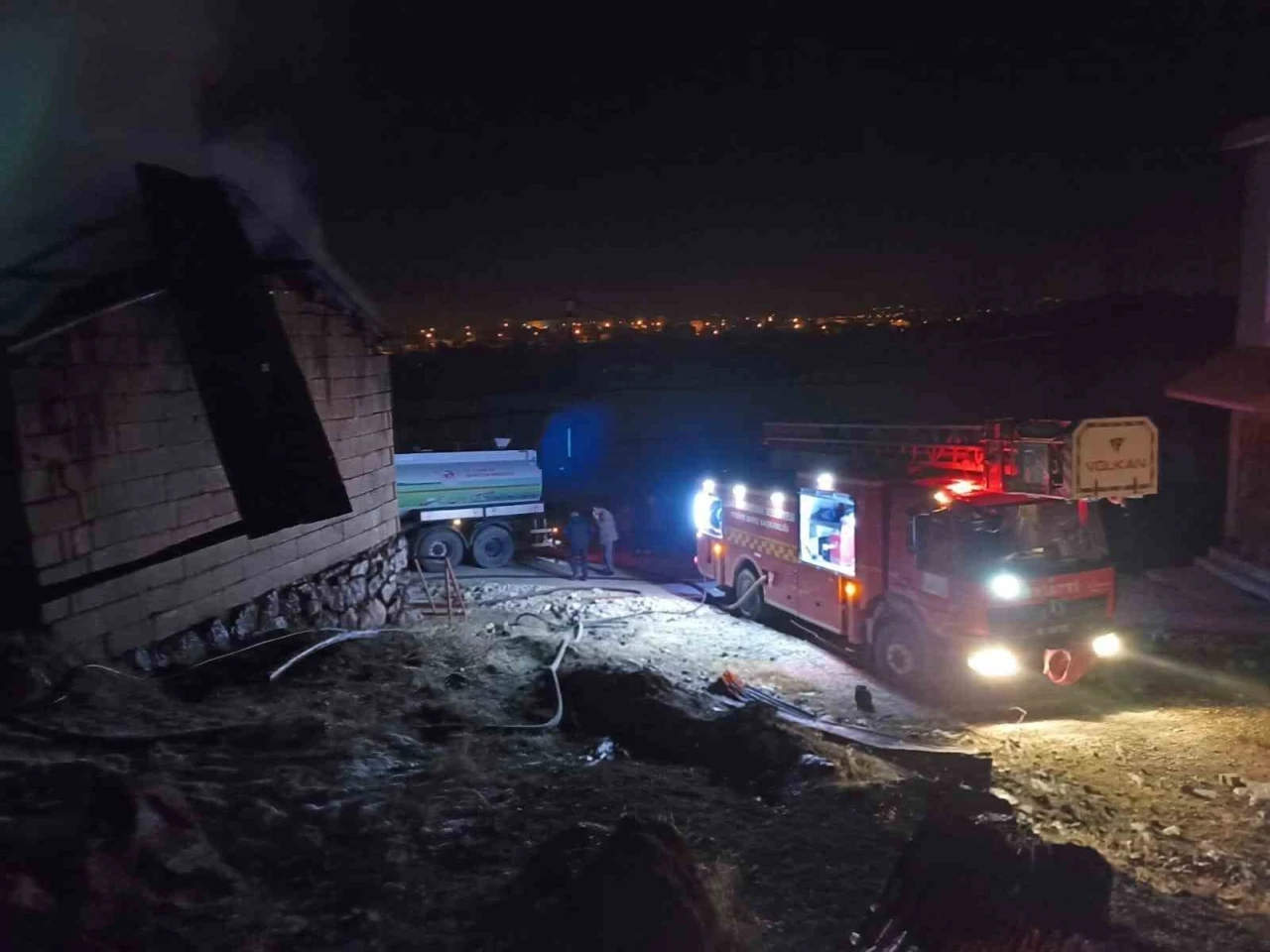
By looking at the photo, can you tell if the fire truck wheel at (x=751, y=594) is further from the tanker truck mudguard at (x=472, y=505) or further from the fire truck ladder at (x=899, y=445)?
the tanker truck mudguard at (x=472, y=505)

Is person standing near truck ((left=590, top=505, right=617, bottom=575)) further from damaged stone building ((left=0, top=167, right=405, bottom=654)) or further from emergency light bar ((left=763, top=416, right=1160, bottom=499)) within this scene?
damaged stone building ((left=0, top=167, right=405, bottom=654))

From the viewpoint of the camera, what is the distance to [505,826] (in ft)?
16.6

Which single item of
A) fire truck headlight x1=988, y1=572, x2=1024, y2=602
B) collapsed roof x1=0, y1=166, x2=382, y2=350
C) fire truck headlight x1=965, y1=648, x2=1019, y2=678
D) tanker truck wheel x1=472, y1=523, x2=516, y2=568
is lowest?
tanker truck wheel x1=472, y1=523, x2=516, y2=568

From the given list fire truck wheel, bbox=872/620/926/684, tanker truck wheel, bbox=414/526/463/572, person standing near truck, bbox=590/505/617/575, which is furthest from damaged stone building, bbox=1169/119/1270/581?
tanker truck wheel, bbox=414/526/463/572

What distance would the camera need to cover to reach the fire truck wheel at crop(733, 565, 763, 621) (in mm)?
13852

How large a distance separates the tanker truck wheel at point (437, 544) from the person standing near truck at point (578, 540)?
103 inches

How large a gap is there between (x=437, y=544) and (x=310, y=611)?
28.8 ft

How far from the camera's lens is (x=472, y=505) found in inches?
743

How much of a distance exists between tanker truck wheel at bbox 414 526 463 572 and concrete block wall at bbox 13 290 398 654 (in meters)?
8.70

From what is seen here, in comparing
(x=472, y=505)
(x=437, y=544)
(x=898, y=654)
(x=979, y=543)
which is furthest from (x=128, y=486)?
(x=472, y=505)

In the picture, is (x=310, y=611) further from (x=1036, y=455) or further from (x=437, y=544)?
(x=437, y=544)

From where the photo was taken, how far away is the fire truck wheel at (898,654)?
10.4 m

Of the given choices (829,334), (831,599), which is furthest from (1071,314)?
(831,599)

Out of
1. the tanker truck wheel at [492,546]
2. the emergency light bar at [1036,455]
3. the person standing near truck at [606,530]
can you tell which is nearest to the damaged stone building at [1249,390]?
the emergency light bar at [1036,455]
